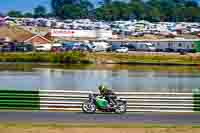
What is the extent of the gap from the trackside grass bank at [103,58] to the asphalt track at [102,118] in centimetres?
8548

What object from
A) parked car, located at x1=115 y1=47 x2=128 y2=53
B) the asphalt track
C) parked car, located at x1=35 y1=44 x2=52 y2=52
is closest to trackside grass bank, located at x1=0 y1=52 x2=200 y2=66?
parked car, located at x1=115 y1=47 x2=128 y2=53

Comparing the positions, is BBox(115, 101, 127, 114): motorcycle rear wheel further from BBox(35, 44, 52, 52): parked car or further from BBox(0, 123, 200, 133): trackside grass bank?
BBox(35, 44, 52, 52): parked car

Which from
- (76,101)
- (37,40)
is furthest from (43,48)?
(76,101)

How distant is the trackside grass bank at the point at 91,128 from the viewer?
24688 mm

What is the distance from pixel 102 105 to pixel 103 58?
305ft

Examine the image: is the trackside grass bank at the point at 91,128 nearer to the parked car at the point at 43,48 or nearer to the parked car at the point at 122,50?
the parked car at the point at 122,50

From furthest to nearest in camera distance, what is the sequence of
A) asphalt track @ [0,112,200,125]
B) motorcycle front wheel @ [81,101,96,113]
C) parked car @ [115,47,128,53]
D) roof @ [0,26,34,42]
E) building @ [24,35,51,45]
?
roof @ [0,26,34,42]
building @ [24,35,51,45]
parked car @ [115,47,128,53]
motorcycle front wheel @ [81,101,96,113]
asphalt track @ [0,112,200,125]

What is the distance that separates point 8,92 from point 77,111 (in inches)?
122

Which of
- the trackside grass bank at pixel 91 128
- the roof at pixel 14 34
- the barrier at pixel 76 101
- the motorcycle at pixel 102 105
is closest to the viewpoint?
the trackside grass bank at pixel 91 128

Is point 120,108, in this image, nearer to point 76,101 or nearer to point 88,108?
point 88,108

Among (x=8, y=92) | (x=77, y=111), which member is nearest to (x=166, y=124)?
(x=77, y=111)

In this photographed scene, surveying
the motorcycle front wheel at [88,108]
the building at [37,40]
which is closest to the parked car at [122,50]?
the building at [37,40]

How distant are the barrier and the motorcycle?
4.14 ft

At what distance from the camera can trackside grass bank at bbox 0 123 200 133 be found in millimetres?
24688
